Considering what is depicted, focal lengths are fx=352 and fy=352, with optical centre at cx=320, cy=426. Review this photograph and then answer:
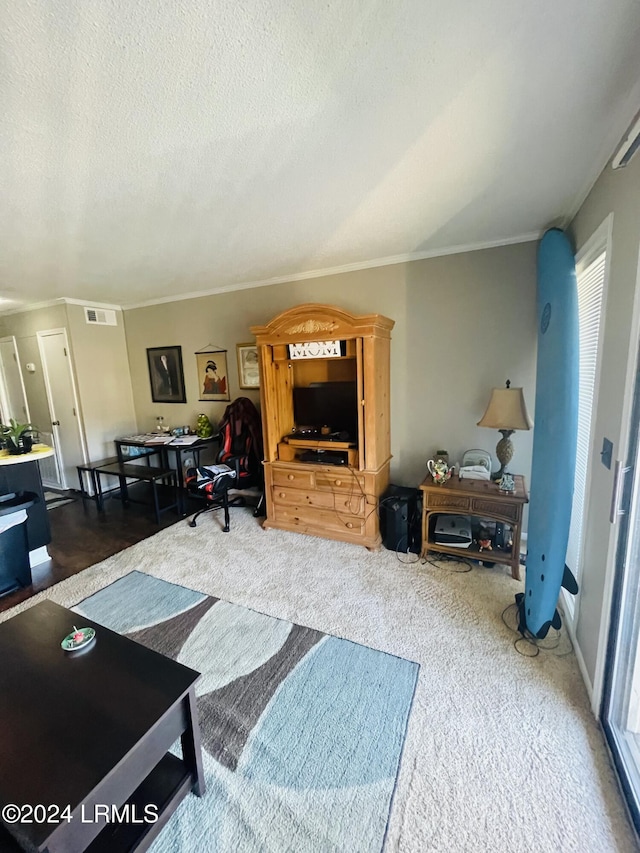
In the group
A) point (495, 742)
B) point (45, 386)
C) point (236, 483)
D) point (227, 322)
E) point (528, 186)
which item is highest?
point (528, 186)

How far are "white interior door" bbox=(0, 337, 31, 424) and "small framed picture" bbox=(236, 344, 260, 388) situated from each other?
3314 mm

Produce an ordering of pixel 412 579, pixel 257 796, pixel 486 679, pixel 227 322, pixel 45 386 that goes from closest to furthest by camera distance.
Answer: pixel 257 796, pixel 486 679, pixel 412 579, pixel 227 322, pixel 45 386

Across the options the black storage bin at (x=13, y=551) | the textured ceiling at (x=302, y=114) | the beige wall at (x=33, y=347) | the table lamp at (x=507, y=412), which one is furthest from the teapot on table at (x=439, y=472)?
the beige wall at (x=33, y=347)

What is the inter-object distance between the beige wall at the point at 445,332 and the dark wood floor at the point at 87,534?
2.51 m

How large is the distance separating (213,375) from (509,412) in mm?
3182

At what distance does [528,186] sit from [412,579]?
2.52m

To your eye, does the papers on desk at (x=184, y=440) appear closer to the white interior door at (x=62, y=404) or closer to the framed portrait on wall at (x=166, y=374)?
the framed portrait on wall at (x=166, y=374)

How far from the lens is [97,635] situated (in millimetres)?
1404

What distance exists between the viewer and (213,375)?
4.23 metres

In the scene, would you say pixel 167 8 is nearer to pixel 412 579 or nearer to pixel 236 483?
pixel 412 579

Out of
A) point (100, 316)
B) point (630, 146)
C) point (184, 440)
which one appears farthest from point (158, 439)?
point (630, 146)

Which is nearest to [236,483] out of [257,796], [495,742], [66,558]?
[66,558]

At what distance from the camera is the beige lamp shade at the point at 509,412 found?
98.0 inches

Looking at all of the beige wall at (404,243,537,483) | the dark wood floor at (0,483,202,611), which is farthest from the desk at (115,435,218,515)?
the beige wall at (404,243,537,483)
